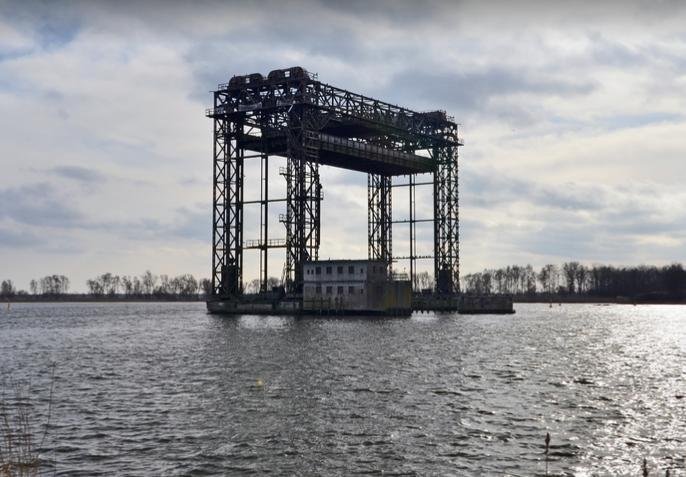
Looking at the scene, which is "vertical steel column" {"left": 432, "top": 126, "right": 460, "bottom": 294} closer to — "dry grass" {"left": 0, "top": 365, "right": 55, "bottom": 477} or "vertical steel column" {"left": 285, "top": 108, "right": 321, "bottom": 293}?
"vertical steel column" {"left": 285, "top": 108, "right": 321, "bottom": 293}

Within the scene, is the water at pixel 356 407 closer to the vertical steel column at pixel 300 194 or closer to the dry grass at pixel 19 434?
the dry grass at pixel 19 434

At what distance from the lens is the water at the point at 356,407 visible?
26.0 meters

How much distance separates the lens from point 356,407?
35.7 metres

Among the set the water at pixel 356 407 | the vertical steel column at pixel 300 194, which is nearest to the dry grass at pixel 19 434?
the water at pixel 356 407

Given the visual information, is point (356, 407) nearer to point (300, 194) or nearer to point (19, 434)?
point (19, 434)

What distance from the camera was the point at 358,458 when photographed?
86.2 ft

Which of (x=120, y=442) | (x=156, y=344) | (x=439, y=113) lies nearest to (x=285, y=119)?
(x=439, y=113)

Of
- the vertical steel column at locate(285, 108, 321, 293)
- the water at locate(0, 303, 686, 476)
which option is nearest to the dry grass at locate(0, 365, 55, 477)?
the water at locate(0, 303, 686, 476)

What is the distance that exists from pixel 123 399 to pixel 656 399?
86.6 ft

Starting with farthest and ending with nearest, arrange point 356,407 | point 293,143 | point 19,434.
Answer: point 293,143 < point 356,407 < point 19,434

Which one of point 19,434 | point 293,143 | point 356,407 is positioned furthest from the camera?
point 293,143

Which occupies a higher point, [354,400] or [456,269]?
[456,269]

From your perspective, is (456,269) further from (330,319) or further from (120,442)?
(120,442)

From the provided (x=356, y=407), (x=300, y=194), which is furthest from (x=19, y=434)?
(x=300, y=194)
